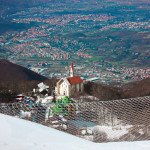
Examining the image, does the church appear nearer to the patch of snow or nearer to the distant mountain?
the patch of snow

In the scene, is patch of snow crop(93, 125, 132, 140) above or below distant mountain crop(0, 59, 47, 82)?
above

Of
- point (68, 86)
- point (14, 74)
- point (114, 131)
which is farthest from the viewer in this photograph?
point (14, 74)

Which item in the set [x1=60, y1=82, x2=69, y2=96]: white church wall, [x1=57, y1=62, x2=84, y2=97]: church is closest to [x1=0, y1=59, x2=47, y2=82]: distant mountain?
[x1=57, y1=62, x2=84, y2=97]: church

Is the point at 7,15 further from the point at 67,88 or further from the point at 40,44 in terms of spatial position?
the point at 67,88

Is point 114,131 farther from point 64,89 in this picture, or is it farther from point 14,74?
point 14,74

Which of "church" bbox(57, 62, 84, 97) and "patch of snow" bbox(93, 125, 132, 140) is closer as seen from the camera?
"patch of snow" bbox(93, 125, 132, 140)

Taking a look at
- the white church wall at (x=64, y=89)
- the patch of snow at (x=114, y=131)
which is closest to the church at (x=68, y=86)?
the white church wall at (x=64, y=89)

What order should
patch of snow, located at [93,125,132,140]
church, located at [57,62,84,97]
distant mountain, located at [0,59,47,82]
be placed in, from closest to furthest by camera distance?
patch of snow, located at [93,125,132,140] < church, located at [57,62,84,97] < distant mountain, located at [0,59,47,82]

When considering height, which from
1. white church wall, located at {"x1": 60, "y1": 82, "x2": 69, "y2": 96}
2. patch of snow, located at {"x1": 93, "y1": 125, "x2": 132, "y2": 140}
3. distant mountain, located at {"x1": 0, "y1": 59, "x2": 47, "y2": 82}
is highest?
patch of snow, located at {"x1": 93, "y1": 125, "x2": 132, "y2": 140}

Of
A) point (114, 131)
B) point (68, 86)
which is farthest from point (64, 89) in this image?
point (114, 131)

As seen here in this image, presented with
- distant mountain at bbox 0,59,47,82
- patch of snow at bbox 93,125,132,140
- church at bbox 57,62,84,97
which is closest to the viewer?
patch of snow at bbox 93,125,132,140

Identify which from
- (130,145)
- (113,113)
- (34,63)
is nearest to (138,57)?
(34,63)

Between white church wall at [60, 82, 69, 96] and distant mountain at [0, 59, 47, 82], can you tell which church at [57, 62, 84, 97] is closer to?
white church wall at [60, 82, 69, 96]
